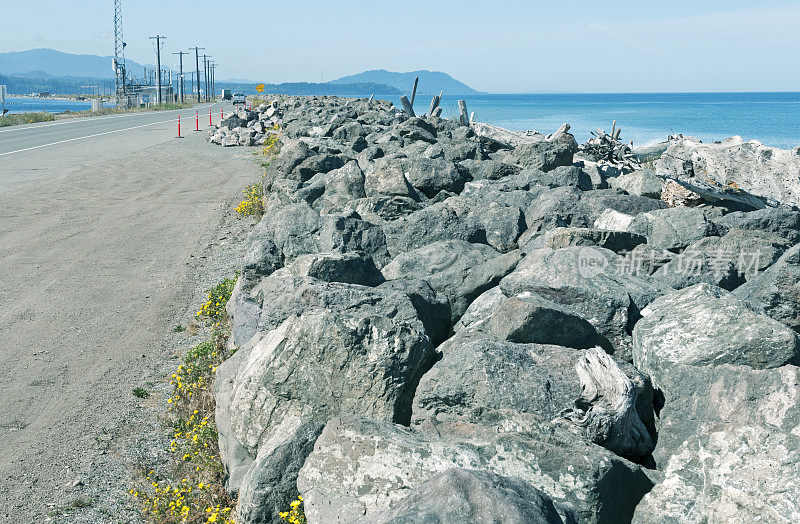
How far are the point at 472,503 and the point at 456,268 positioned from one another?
3.76 metres

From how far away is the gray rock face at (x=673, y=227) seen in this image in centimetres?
670

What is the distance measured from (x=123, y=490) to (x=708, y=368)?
412 cm

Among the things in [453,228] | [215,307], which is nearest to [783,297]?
[453,228]

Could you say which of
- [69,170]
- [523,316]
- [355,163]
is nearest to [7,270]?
[355,163]

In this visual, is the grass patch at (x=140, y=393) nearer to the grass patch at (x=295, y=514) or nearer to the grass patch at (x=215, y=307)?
the grass patch at (x=215, y=307)

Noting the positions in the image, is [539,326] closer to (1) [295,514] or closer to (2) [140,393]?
(1) [295,514]

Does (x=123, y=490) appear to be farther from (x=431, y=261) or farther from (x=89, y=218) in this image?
(x=89, y=218)

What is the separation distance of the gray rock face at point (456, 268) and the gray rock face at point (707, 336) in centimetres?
161

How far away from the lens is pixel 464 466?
133 inches

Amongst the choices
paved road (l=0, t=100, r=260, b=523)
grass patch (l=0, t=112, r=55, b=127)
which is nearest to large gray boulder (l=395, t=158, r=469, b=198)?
paved road (l=0, t=100, r=260, b=523)

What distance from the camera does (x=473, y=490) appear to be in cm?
274

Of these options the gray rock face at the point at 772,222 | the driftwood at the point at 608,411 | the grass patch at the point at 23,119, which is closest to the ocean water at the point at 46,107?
the grass patch at the point at 23,119

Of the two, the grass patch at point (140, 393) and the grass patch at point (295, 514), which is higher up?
the grass patch at point (295, 514)

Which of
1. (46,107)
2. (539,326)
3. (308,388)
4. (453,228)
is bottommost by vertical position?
(308,388)
